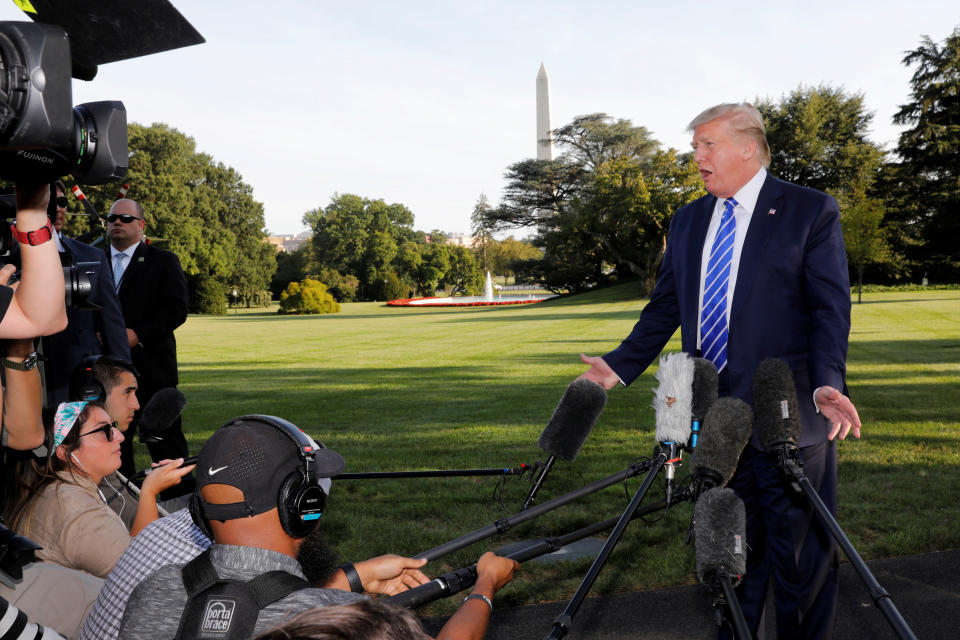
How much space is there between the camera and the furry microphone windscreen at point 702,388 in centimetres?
278

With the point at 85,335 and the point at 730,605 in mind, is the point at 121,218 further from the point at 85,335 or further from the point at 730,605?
the point at 730,605

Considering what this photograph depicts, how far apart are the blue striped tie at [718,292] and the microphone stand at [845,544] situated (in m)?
0.61

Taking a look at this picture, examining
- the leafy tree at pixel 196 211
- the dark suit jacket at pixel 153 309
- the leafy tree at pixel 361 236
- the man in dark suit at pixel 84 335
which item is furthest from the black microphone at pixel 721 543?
the leafy tree at pixel 361 236

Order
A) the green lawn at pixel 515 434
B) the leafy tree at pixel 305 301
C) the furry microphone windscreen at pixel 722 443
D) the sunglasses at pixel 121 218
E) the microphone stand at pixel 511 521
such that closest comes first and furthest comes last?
1. the microphone stand at pixel 511 521
2. the furry microphone windscreen at pixel 722 443
3. the green lawn at pixel 515 434
4. the sunglasses at pixel 121 218
5. the leafy tree at pixel 305 301

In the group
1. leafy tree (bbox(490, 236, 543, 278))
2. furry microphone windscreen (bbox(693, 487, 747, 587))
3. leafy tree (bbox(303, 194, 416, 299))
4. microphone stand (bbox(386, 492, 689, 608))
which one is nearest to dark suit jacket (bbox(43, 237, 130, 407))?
microphone stand (bbox(386, 492, 689, 608))

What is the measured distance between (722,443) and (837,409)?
22.9 inches

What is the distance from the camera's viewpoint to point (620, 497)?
676 cm

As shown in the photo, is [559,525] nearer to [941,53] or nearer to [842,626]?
[842,626]

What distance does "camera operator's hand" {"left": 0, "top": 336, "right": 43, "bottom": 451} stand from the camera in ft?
10.5

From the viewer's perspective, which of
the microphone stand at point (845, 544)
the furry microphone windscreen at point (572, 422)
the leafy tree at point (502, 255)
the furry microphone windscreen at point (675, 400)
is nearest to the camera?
the microphone stand at point (845, 544)

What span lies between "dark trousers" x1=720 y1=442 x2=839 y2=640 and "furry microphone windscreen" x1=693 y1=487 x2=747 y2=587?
81 cm

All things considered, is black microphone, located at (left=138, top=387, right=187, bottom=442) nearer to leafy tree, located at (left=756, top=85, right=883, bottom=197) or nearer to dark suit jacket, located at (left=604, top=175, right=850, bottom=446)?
dark suit jacket, located at (left=604, top=175, right=850, bottom=446)

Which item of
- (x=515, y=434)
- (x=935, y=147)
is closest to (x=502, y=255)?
(x=935, y=147)

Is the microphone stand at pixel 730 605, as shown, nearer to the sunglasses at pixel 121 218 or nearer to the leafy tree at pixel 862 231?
the sunglasses at pixel 121 218
